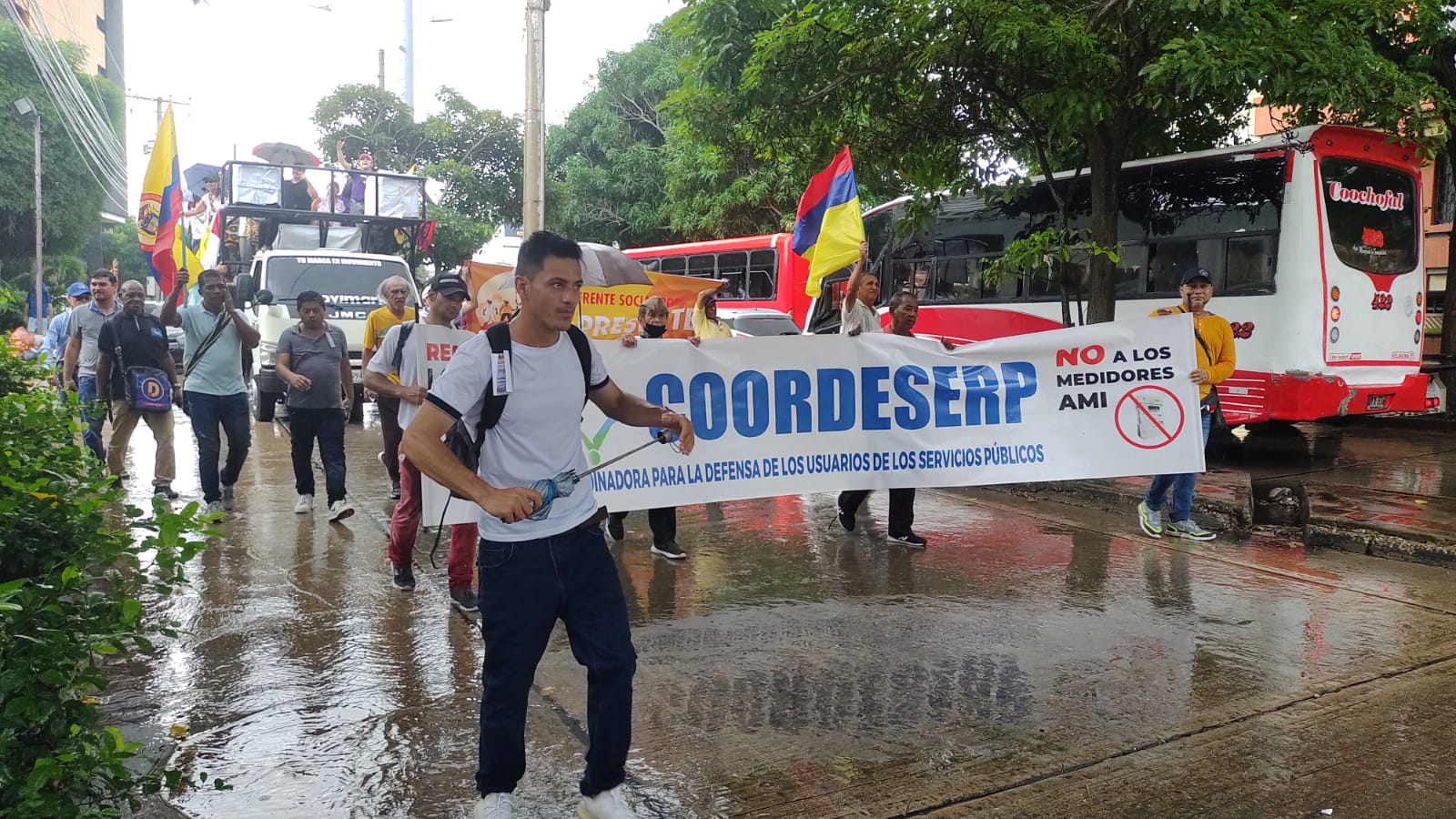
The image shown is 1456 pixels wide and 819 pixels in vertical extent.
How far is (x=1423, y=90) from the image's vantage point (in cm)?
915

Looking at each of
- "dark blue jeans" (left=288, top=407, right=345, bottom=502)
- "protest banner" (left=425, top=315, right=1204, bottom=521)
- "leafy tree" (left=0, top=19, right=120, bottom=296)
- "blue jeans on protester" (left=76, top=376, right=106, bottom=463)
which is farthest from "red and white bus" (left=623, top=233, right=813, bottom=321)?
"leafy tree" (left=0, top=19, right=120, bottom=296)

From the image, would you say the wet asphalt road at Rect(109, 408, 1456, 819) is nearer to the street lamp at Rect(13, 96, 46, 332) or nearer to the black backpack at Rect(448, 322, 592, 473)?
the black backpack at Rect(448, 322, 592, 473)

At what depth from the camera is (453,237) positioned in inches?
1236

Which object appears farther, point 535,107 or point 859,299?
point 535,107

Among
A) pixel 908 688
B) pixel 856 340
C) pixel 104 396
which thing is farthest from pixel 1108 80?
pixel 104 396

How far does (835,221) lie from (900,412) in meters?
2.13

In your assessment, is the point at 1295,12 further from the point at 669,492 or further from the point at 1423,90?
the point at 669,492

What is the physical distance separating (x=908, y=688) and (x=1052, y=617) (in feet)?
4.69

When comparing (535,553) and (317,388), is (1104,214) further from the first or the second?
(535,553)

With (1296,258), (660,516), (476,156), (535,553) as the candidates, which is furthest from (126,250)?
(535,553)

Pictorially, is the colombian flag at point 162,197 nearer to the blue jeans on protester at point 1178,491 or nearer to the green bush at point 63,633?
the green bush at point 63,633

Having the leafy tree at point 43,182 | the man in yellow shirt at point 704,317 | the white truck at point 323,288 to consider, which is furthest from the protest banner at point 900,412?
the leafy tree at point 43,182

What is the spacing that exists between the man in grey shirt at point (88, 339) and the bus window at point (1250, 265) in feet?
33.9

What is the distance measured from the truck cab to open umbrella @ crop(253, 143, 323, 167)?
2.52 metres
